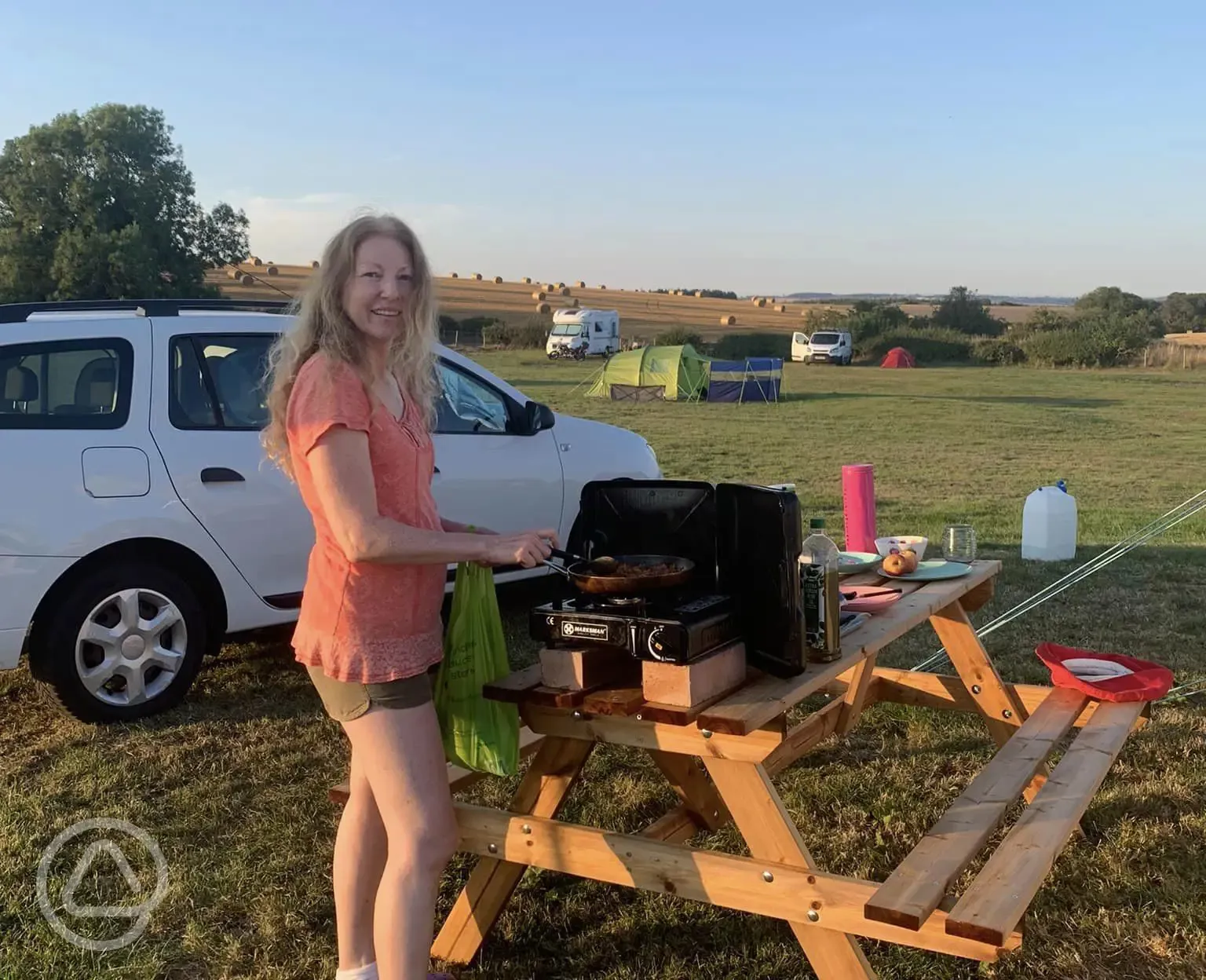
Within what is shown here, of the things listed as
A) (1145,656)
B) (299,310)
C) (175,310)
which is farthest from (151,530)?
(1145,656)

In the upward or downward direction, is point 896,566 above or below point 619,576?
below

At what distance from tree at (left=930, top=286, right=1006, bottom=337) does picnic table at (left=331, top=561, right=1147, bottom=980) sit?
5589cm

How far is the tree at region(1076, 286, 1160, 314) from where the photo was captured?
6366 cm

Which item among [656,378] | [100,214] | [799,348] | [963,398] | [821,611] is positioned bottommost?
[963,398]

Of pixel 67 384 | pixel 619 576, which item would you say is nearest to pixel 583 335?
pixel 67 384

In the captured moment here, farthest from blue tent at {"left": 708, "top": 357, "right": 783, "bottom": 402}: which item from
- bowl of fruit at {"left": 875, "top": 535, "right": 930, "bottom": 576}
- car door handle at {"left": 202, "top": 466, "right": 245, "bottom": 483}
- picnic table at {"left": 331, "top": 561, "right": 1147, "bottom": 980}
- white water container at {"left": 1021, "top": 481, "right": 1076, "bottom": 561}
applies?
picnic table at {"left": 331, "top": 561, "right": 1147, "bottom": 980}

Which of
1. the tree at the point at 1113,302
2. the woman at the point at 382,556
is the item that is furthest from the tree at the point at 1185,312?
the woman at the point at 382,556

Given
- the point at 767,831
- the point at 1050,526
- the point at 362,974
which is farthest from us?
the point at 1050,526

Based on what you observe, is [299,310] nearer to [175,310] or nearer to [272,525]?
[272,525]

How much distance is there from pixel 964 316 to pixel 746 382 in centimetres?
3660

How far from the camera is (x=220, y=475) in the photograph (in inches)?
189

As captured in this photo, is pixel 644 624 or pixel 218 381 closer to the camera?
pixel 644 624

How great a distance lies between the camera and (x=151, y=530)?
4617mm

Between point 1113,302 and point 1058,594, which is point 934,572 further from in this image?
point 1113,302
